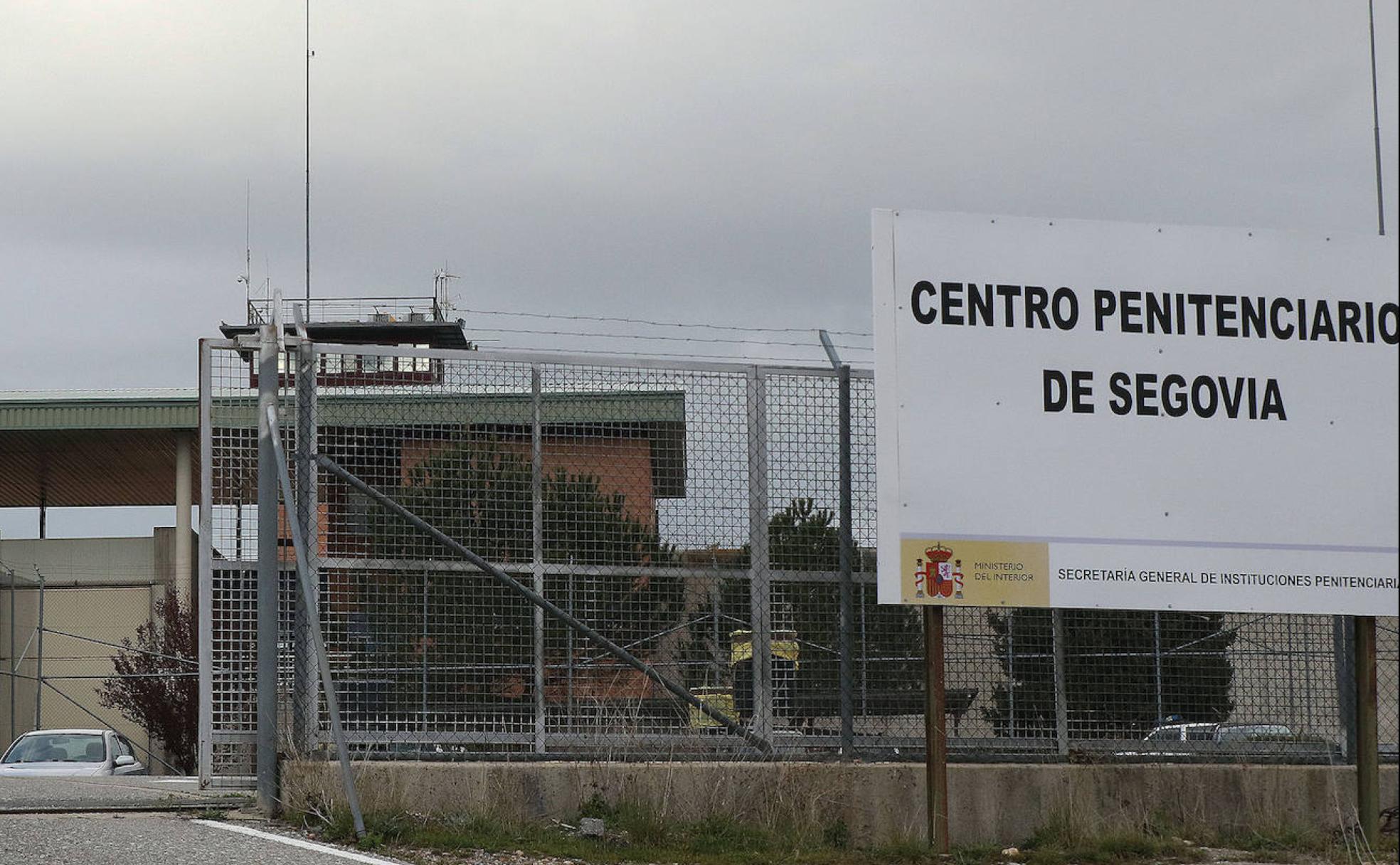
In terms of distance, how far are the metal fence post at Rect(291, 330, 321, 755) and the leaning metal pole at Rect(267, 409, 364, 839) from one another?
149 mm

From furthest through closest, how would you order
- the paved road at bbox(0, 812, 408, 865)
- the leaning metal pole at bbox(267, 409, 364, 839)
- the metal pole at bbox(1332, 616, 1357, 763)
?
the metal pole at bbox(1332, 616, 1357, 763) → the leaning metal pole at bbox(267, 409, 364, 839) → the paved road at bbox(0, 812, 408, 865)

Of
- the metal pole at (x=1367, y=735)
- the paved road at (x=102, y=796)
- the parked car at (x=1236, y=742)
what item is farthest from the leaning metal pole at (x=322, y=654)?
the metal pole at (x=1367, y=735)

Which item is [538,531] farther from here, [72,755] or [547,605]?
[72,755]

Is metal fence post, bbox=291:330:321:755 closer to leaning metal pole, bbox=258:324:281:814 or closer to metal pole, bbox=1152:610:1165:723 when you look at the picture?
leaning metal pole, bbox=258:324:281:814

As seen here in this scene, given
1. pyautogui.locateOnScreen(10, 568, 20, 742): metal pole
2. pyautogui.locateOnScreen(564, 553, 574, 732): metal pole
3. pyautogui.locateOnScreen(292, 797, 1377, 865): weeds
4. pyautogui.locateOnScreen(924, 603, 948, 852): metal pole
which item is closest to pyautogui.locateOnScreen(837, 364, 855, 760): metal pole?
pyautogui.locateOnScreen(292, 797, 1377, 865): weeds

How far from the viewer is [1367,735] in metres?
10.1

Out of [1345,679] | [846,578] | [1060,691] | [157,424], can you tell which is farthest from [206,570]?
[157,424]

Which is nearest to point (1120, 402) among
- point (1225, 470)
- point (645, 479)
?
point (1225, 470)

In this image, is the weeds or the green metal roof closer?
the weeds

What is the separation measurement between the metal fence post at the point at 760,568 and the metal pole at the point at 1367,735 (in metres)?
3.65

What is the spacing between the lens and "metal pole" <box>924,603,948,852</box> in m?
9.47

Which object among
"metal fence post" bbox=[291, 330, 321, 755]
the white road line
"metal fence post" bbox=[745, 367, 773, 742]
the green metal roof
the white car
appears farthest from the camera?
the green metal roof

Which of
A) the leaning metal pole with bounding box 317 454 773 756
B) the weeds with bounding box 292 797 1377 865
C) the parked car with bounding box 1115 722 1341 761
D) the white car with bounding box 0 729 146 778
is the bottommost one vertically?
the white car with bounding box 0 729 146 778

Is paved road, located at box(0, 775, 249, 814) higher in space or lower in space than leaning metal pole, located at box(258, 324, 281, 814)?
lower
